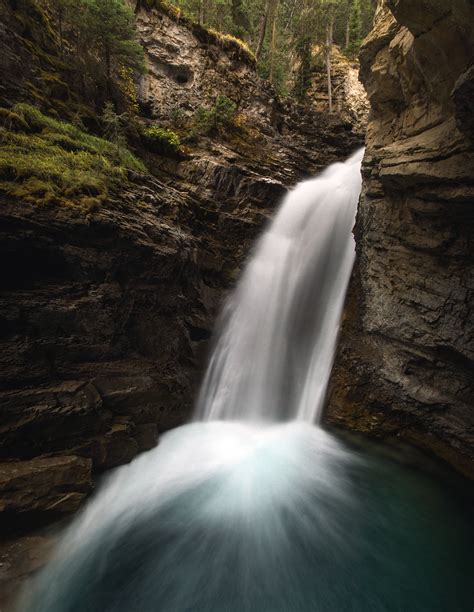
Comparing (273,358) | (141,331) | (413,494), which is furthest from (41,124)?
(413,494)

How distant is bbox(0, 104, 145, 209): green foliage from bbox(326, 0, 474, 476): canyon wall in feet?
20.1

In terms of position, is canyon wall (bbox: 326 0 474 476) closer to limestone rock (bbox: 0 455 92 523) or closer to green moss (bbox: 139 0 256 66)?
limestone rock (bbox: 0 455 92 523)

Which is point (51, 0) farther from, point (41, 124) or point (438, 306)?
point (438, 306)

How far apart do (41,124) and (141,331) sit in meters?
5.35

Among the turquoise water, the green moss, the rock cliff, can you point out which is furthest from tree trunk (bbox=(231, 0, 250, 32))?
the turquoise water

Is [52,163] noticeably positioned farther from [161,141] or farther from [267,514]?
[267,514]

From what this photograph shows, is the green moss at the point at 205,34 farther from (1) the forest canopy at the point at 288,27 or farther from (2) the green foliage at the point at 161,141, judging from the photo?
(2) the green foliage at the point at 161,141

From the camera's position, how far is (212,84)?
1357 centimetres

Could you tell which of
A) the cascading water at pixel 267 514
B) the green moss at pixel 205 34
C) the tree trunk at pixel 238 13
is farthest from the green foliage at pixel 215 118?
the tree trunk at pixel 238 13

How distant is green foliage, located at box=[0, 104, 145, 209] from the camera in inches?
207

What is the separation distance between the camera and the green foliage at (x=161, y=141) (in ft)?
34.5

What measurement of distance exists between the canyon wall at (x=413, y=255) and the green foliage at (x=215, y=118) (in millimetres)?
6209

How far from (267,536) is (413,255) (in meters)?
6.60

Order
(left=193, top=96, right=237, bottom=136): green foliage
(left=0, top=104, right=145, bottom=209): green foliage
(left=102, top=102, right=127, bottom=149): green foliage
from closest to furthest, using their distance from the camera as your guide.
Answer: (left=0, top=104, right=145, bottom=209): green foliage, (left=102, top=102, right=127, bottom=149): green foliage, (left=193, top=96, right=237, bottom=136): green foliage
